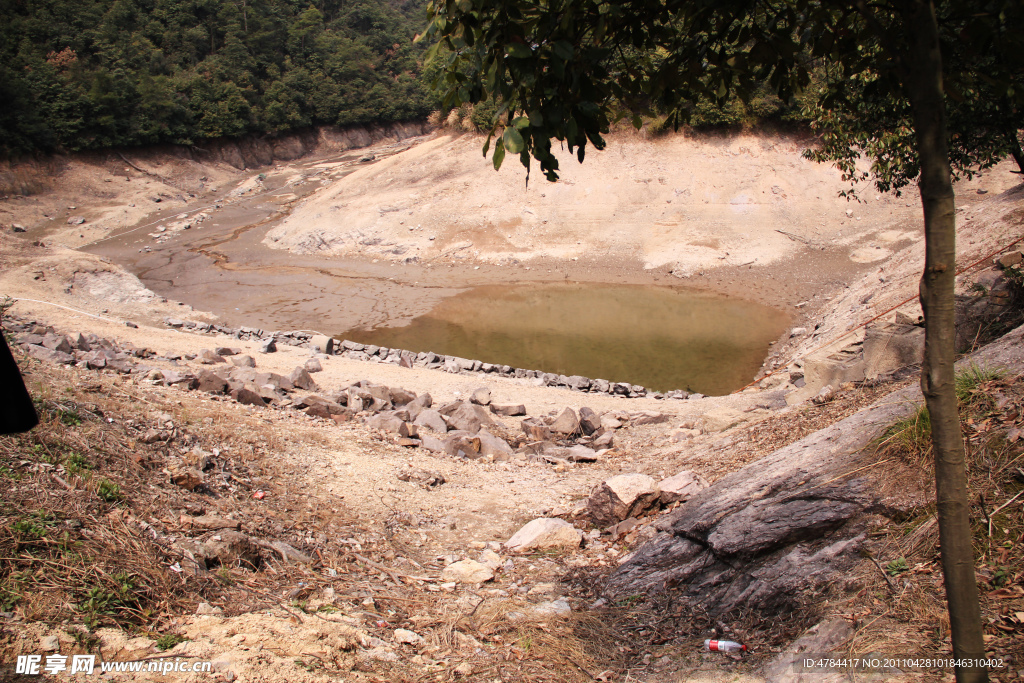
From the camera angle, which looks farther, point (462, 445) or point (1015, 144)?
point (1015, 144)

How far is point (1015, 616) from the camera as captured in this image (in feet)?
8.23

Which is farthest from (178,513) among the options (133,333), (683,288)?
(683,288)

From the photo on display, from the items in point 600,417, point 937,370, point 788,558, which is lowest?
point 600,417

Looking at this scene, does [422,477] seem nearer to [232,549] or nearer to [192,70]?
[232,549]

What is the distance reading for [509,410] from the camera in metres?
9.44

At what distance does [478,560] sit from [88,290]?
1931 centimetres

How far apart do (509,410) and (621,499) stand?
4.56 meters

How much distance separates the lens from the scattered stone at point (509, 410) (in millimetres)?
9398

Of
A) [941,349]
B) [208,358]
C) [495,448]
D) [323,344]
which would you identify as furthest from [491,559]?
[323,344]

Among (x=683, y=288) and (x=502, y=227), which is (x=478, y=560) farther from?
(x=502, y=227)

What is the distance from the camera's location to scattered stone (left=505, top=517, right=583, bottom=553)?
15.7ft

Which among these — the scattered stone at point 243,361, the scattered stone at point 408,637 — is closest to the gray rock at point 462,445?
the scattered stone at point 408,637

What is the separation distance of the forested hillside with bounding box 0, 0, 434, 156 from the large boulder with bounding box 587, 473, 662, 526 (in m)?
42.4

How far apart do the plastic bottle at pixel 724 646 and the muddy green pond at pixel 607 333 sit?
30.7 ft
